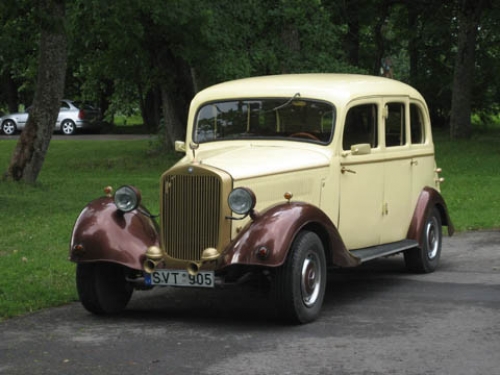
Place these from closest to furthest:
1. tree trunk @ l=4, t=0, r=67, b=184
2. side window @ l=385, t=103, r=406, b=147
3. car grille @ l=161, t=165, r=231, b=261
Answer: car grille @ l=161, t=165, r=231, b=261 → side window @ l=385, t=103, r=406, b=147 → tree trunk @ l=4, t=0, r=67, b=184

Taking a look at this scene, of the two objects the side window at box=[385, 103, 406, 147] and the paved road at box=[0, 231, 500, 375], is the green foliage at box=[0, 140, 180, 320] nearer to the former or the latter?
the paved road at box=[0, 231, 500, 375]

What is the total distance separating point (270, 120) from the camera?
9.85m

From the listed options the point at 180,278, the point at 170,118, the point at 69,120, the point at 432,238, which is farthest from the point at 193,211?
the point at 69,120

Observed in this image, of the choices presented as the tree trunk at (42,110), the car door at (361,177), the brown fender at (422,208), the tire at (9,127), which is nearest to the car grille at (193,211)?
the car door at (361,177)

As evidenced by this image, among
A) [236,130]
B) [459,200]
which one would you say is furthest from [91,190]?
[236,130]

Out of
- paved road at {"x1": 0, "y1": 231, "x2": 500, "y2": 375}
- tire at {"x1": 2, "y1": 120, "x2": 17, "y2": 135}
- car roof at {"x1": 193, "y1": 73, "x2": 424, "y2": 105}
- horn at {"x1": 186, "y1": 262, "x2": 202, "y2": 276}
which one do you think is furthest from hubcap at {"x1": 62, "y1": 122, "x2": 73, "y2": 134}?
horn at {"x1": 186, "y1": 262, "x2": 202, "y2": 276}

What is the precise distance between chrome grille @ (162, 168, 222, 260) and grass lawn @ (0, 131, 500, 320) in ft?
5.10

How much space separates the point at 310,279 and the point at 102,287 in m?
1.68

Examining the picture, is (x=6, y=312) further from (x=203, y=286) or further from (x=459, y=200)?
(x=459, y=200)

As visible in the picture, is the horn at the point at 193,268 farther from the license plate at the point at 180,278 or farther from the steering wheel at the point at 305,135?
the steering wheel at the point at 305,135

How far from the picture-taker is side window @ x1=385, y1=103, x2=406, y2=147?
10.6 m

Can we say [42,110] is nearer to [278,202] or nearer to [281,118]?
[281,118]

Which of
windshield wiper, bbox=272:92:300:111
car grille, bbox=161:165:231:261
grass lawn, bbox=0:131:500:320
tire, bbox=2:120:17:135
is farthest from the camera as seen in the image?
tire, bbox=2:120:17:135

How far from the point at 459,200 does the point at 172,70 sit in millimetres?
11858
